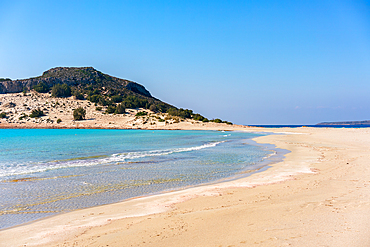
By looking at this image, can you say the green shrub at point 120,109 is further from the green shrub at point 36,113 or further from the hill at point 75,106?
the green shrub at point 36,113

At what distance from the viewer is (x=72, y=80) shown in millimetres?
104125

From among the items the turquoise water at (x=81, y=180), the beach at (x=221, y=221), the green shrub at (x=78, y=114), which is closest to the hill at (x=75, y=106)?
the green shrub at (x=78, y=114)

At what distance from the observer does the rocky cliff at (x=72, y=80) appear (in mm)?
89812

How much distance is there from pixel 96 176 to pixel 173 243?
24.6 feet

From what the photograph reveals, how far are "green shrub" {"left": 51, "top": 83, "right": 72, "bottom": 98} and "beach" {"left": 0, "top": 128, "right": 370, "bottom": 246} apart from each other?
93.2m

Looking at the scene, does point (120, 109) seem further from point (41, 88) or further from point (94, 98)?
point (41, 88)

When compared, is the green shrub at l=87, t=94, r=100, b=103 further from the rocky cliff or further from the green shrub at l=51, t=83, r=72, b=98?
the rocky cliff

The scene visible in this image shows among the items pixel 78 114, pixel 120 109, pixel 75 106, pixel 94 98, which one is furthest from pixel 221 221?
pixel 94 98

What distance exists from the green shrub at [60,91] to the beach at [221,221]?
9324 cm

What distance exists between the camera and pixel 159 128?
66.9m

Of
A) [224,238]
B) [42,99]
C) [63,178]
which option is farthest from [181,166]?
[42,99]

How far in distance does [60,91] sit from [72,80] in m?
17.0

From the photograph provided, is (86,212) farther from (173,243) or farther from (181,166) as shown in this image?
(181,166)

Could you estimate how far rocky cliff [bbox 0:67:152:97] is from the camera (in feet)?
295
